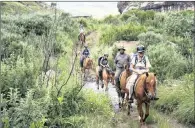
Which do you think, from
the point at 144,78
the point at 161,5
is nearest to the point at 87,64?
the point at 144,78

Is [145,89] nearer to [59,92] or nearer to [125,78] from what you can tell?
[125,78]

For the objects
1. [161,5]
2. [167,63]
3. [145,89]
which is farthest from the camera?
[161,5]

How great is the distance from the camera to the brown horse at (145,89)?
10328 mm

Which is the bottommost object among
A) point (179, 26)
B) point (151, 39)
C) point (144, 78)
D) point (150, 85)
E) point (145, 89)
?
point (145, 89)

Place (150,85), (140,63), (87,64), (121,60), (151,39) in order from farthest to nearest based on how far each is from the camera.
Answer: (151,39) < (87,64) < (121,60) < (140,63) < (150,85)

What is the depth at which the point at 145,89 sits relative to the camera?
10.6 metres

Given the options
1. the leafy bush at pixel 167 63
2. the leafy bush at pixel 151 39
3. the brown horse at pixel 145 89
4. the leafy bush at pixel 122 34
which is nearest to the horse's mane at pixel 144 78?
the brown horse at pixel 145 89

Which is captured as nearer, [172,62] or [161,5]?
[172,62]

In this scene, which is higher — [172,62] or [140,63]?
[140,63]

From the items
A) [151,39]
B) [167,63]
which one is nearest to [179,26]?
[151,39]

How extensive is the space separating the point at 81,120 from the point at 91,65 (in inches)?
432

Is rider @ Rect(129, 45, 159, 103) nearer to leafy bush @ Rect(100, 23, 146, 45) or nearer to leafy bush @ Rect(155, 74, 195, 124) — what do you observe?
leafy bush @ Rect(155, 74, 195, 124)

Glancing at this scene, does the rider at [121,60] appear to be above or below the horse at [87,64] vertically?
above

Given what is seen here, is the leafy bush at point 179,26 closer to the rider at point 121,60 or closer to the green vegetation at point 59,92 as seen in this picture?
the green vegetation at point 59,92
